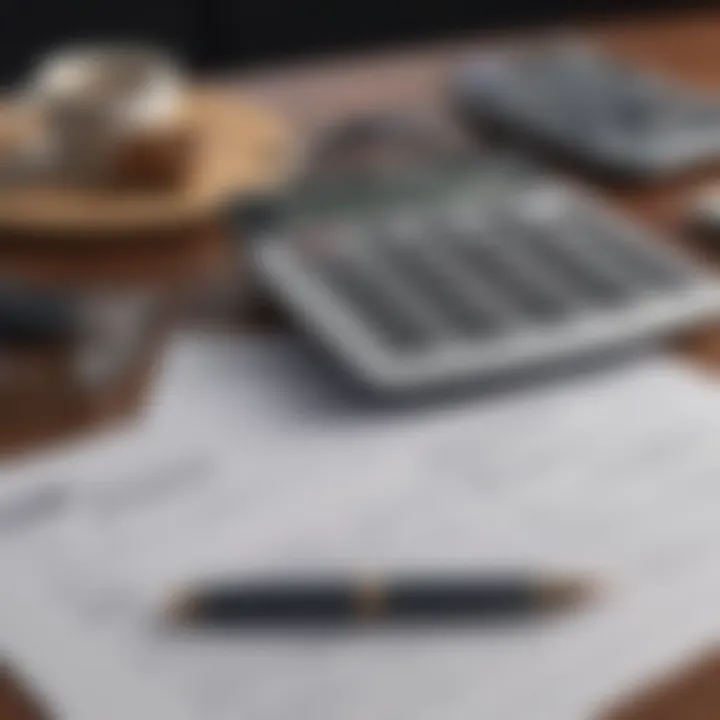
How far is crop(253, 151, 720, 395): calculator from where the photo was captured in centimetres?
65

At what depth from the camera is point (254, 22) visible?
1939 mm

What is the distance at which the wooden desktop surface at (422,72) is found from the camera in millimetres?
1049

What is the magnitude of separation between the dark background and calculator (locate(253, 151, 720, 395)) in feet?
3.56

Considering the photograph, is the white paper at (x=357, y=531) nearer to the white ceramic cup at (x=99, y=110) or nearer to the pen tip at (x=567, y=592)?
the pen tip at (x=567, y=592)

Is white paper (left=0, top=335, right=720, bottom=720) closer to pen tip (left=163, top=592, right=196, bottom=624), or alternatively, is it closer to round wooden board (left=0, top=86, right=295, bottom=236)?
pen tip (left=163, top=592, right=196, bottom=624)

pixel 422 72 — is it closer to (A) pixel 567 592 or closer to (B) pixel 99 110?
(B) pixel 99 110

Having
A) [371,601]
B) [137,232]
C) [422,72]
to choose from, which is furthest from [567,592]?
[422,72]

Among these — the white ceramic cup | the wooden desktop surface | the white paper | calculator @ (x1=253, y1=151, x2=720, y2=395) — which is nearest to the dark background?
the wooden desktop surface

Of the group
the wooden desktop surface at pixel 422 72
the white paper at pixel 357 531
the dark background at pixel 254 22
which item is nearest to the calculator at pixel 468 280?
the white paper at pixel 357 531

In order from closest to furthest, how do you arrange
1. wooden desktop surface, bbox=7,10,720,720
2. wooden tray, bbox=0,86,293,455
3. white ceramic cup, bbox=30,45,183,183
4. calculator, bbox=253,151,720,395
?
calculator, bbox=253,151,720,395 → wooden tray, bbox=0,86,293,455 → white ceramic cup, bbox=30,45,183,183 → wooden desktop surface, bbox=7,10,720,720

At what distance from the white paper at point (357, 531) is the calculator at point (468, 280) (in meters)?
0.02

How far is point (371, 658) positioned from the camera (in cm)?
47

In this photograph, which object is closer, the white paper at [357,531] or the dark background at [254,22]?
the white paper at [357,531]

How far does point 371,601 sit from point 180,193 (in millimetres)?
421
